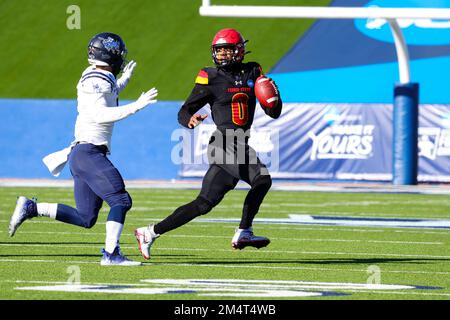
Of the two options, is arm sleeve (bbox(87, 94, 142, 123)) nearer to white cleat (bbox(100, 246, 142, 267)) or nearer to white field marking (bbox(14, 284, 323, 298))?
white cleat (bbox(100, 246, 142, 267))

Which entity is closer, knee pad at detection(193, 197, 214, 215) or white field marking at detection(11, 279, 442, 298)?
white field marking at detection(11, 279, 442, 298)

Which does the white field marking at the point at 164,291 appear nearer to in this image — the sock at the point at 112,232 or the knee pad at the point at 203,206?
the sock at the point at 112,232

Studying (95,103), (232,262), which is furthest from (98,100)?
(232,262)

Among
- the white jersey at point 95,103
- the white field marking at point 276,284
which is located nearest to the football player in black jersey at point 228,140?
the white jersey at point 95,103

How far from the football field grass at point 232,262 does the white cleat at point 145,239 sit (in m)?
0.09

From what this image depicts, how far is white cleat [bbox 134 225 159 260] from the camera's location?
9.91m

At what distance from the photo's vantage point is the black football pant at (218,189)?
395 inches

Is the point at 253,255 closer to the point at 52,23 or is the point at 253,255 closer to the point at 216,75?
the point at 216,75

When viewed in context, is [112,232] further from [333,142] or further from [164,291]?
[333,142]

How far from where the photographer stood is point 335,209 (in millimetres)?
16688

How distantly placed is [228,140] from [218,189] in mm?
425

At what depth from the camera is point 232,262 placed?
32.5 ft

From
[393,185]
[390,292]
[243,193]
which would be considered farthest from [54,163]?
[393,185]

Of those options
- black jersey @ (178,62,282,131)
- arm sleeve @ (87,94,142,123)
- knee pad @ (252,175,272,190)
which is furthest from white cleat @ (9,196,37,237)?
knee pad @ (252,175,272,190)
